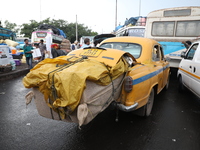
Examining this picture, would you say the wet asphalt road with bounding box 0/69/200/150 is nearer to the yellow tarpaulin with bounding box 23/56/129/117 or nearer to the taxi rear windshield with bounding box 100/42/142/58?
the yellow tarpaulin with bounding box 23/56/129/117

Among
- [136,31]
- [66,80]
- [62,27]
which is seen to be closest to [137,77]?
[66,80]

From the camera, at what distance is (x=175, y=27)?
8.41 metres

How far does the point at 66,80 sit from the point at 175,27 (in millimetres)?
7922

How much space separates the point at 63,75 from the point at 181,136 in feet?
8.27

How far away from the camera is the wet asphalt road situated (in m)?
Answer: 2.86

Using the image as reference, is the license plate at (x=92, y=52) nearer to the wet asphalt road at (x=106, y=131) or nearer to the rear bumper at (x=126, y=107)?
the rear bumper at (x=126, y=107)

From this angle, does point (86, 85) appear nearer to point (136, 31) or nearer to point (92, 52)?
point (92, 52)

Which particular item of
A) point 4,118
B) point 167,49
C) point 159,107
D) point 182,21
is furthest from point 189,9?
point 4,118

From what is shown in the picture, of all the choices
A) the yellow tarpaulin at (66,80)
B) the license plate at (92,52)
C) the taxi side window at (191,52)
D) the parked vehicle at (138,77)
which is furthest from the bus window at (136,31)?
the yellow tarpaulin at (66,80)

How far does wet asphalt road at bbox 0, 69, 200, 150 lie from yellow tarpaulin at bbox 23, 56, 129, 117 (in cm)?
100

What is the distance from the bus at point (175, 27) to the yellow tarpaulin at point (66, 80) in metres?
6.71

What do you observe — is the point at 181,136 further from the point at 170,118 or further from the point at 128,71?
the point at 128,71

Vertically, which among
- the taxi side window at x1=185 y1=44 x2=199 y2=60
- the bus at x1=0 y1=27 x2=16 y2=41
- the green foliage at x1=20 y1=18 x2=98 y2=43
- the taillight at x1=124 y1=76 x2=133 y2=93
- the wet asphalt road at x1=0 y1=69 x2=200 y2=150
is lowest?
the wet asphalt road at x1=0 y1=69 x2=200 y2=150

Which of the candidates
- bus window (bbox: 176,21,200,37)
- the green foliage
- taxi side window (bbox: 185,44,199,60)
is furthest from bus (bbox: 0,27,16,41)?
the green foliage
